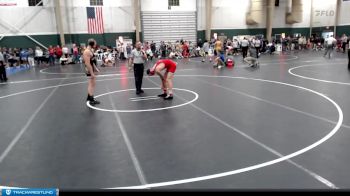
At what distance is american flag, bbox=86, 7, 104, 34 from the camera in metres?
28.1

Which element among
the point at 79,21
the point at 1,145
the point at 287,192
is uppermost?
the point at 79,21

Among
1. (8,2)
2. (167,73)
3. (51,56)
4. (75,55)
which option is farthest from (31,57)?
(167,73)

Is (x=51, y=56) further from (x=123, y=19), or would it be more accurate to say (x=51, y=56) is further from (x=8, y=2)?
(x=123, y=19)

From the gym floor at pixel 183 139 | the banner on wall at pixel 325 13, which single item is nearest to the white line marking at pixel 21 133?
the gym floor at pixel 183 139

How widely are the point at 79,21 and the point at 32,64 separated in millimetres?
6095

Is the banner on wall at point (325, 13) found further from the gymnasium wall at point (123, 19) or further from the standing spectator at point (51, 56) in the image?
the standing spectator at point (51, 56)

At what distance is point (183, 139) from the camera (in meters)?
6.09

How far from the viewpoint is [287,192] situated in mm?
1127

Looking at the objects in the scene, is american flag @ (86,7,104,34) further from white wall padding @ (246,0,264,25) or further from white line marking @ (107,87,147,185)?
white line marking @ (107,87,147,185)

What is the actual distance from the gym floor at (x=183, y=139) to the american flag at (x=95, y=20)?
1813 cm

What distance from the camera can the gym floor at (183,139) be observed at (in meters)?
4.46

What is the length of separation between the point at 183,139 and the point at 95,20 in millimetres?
24660

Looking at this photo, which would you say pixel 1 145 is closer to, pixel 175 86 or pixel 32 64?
pixel 175 86

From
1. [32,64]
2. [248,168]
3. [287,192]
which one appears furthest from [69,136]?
[32,64]
